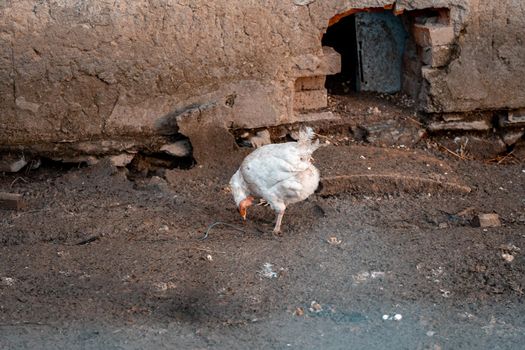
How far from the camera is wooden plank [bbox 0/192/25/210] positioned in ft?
19.8

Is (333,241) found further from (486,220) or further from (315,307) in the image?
(486,220)

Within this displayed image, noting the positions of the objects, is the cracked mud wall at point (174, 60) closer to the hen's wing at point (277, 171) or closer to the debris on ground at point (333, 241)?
the hen's wing at point (277, 171)

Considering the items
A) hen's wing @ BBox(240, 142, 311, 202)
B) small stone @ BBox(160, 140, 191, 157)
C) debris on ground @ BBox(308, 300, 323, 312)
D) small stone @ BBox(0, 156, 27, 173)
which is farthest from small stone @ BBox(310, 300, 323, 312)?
small stone @ BBox(0, 156, 27, 173)

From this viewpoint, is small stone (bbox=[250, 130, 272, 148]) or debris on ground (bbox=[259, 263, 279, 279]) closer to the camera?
debris on ground (bbox=[259, 263, 279, 279])

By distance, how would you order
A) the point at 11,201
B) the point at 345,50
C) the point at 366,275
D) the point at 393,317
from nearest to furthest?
the point at 393,317 < the point at 366,275 < the point at 11,201 < the point at 345,50

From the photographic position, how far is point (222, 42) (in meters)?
6.42

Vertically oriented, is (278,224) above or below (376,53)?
below

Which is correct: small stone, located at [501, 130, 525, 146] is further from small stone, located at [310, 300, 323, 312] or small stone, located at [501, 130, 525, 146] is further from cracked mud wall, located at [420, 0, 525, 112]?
small stone, located at [310, 300, 323, 312]

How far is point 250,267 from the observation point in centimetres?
516

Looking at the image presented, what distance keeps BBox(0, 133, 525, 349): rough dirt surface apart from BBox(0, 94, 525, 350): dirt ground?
0.01 m

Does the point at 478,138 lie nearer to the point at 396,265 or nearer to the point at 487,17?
the point at 487,17

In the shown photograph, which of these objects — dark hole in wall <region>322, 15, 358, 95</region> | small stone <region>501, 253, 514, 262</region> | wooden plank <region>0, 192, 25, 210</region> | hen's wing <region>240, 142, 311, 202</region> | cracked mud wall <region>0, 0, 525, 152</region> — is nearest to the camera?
small stone <region>501, 253, 514, 262</region>

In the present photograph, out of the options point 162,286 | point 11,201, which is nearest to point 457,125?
point 162,286

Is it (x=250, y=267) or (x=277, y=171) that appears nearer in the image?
(x=250, y=267)
